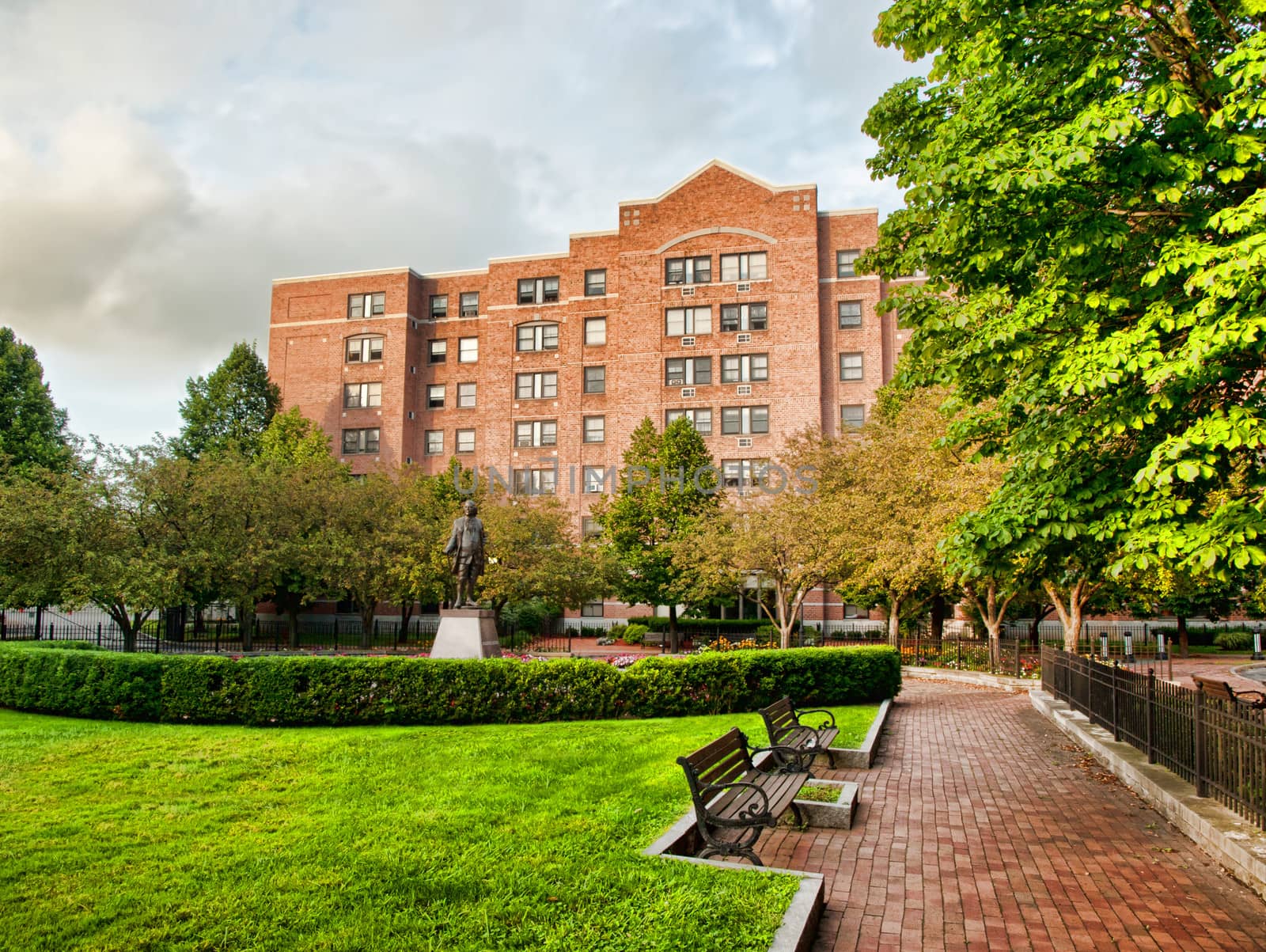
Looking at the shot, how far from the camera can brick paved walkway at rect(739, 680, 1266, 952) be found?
5.56m

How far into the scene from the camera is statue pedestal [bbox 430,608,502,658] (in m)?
18.8

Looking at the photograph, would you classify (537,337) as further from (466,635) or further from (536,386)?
(466,635)

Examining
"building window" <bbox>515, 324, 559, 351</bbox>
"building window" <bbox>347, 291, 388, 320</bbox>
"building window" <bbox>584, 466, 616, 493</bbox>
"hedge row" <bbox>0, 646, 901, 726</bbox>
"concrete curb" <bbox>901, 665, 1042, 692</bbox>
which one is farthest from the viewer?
"building window" <bbox>347, 291, 388, 320</bbox>

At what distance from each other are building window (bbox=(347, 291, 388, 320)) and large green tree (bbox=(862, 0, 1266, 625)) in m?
45.1

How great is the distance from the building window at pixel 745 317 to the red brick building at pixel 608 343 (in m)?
0.08

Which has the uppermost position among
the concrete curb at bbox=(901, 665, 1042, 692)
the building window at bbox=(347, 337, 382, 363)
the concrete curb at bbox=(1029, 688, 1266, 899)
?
the building window at bbox=(347, 337, 382, 363)

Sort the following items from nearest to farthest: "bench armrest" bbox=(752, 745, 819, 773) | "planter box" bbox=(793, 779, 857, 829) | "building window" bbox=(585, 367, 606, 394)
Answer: "planter box" bbox=(793, 779, 857, 829)
"bench armrest" bbox=(752, 745, 819, 773)
"building window" bbox=(585, 367, 606, 394)

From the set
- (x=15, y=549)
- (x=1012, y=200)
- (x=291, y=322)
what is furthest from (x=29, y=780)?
(x=291, y=322)

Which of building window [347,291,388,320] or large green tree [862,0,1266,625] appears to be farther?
building window [347,291,388,320]

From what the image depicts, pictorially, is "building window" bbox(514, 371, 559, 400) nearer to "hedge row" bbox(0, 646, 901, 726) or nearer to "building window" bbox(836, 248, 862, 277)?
"building window" bbox(836, 248, 862, 277)

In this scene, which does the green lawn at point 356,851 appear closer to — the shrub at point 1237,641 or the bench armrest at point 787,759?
the bench armrest at point 787,759

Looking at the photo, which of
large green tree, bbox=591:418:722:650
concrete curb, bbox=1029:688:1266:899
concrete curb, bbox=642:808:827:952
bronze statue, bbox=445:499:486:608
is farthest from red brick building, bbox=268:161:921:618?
concrete curb, bbox=642:808:827:952

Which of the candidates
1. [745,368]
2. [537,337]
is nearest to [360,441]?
[537,337]

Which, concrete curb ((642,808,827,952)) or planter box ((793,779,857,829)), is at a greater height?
concrete curb ((642,808,827,952))
